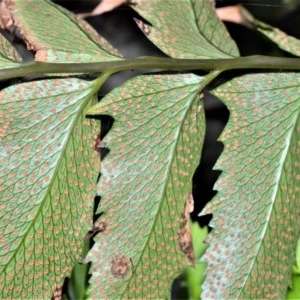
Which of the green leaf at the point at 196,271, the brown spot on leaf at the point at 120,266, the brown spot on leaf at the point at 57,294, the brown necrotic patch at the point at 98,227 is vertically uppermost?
the brown necrotic patch at the point at 98,227

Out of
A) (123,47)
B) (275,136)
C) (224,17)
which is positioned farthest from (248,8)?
(275,136)

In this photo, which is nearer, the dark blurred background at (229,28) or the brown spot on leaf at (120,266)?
the brown spot on leaf at (120,266)

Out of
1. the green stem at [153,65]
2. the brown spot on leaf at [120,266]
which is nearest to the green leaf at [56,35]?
the green stem at [153,65]

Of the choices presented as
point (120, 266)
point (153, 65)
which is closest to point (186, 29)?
point (153, 65)

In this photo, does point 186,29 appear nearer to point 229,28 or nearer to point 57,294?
point 229,28

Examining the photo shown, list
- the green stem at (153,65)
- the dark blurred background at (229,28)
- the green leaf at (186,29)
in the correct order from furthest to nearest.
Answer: the dark blurred background at (229,28) < the green leaf at (186,29) < the green stem at (153,65)

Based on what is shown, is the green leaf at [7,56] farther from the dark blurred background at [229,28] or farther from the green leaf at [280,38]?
the green leaf at [280,38]

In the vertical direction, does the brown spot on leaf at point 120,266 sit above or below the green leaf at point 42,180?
below

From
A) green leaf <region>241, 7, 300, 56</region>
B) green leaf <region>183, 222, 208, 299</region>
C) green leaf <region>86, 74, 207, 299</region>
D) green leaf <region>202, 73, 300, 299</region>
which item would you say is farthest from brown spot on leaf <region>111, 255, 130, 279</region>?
green leaf <region>241, 7, 300, 56</region>
